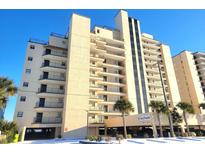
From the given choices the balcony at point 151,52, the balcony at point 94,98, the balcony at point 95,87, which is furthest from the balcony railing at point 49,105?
the balcony at point 151,52

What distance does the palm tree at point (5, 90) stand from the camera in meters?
21.3

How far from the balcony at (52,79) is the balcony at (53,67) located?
184cm

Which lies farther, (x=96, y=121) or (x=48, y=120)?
(x=96, y=121)

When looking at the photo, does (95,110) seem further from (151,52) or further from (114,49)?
(151,52)

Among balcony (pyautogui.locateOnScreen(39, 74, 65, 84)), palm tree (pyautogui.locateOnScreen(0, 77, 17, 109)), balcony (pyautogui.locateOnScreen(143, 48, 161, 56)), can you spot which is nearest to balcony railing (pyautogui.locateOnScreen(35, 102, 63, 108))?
balcony (pyautogui.locateOnScreen(39, 74, 65, 84))

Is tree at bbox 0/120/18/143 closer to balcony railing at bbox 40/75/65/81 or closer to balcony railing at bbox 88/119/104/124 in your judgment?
balcony railing at bbox 40/75/65/81

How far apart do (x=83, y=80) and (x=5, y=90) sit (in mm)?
21907

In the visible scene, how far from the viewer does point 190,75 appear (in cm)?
6400

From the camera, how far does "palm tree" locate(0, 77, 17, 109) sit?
21.3 m

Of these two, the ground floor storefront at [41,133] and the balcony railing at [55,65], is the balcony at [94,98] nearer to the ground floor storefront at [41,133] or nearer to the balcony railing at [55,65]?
the ground floor storefront at [41,133]

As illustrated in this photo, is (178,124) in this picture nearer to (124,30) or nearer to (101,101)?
(101,101)

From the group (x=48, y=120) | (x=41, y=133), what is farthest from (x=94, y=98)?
(x=41, y=133)
